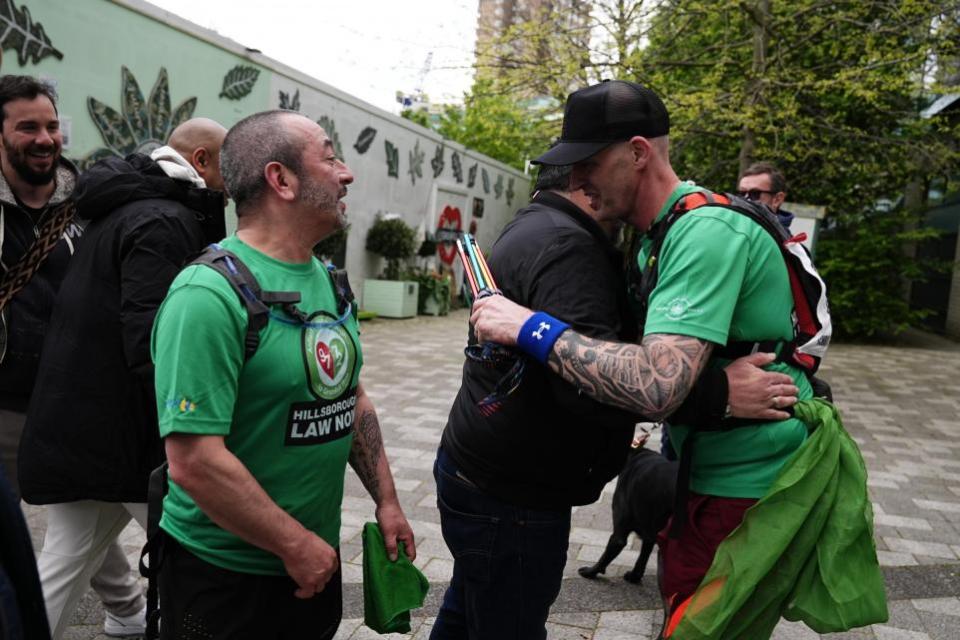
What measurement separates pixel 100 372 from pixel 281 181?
41.0 inches

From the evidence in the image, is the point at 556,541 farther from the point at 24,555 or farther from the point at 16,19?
the point at 16,19

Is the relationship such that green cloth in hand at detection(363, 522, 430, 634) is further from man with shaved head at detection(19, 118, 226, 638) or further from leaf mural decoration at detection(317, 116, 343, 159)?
leaf mural decoration at detection(317, 116, 343, 159)

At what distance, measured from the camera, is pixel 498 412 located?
1.98m

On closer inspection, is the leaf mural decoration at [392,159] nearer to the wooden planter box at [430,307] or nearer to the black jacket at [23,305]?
the wooden planter box at [430,307]

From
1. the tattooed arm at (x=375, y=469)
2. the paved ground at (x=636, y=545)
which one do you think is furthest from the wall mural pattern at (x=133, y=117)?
the tattooed arm at (x=375, y=469)

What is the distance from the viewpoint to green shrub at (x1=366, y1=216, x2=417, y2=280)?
51.8 ft

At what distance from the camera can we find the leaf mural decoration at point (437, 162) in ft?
62.5

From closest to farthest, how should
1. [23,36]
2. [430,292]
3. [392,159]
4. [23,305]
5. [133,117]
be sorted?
1. [23,305]
2. [23,36]
3. [133,117]
4. [392,159]
5. [430,292]

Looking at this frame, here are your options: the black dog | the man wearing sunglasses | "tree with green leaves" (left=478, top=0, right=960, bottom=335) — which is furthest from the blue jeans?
"tree with green leaves" (left=478, top=0, right=960, bottom=335)

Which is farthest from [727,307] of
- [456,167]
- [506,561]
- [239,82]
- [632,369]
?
[456,167]

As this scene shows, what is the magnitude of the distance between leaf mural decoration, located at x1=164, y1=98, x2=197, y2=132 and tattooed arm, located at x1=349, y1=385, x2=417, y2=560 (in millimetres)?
8731

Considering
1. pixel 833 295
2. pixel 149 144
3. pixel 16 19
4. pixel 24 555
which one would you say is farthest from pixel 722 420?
pixel 833 295

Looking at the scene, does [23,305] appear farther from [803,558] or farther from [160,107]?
[160,107]

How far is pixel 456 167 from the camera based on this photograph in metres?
20.7
